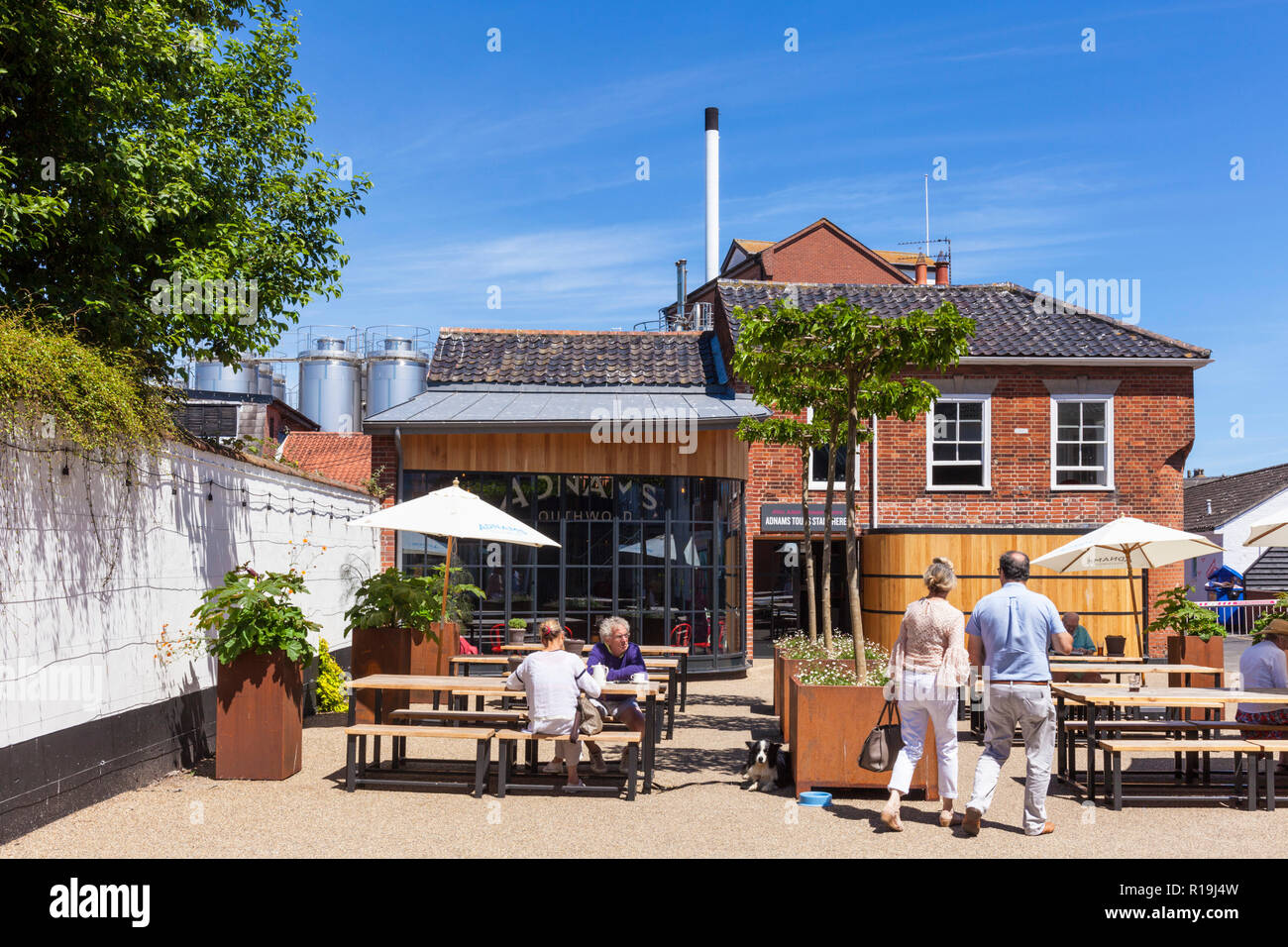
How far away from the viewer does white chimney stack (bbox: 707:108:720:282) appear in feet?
130

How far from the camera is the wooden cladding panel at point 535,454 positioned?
1695 cm

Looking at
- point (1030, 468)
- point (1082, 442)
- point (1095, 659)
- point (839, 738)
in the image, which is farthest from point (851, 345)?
point (1082, 442)

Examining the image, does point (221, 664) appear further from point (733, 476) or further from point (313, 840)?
point (733, 476)

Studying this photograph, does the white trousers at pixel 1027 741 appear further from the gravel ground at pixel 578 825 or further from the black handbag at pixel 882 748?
the black handbag at pixel 882 748

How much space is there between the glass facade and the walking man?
974 centimetres

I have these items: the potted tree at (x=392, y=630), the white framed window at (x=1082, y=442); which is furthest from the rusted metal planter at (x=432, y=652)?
the white framed window at (x=1082, y=442)

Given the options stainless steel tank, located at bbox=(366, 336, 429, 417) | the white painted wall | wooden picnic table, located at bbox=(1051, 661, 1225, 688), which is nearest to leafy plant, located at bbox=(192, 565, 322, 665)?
the white painted wall

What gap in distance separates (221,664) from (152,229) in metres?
3.90

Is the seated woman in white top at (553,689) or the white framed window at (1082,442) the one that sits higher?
the white framed window at (1082,442)

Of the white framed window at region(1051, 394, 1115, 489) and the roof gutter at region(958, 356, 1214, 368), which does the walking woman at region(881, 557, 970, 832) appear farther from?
the white framed window at region(1051, 394, 1115, 489)

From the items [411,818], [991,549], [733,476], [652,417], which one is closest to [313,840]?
[411,818]

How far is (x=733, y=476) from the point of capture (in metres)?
17.8

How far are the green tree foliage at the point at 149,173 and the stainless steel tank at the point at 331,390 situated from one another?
34595mm

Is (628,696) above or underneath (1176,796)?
above
